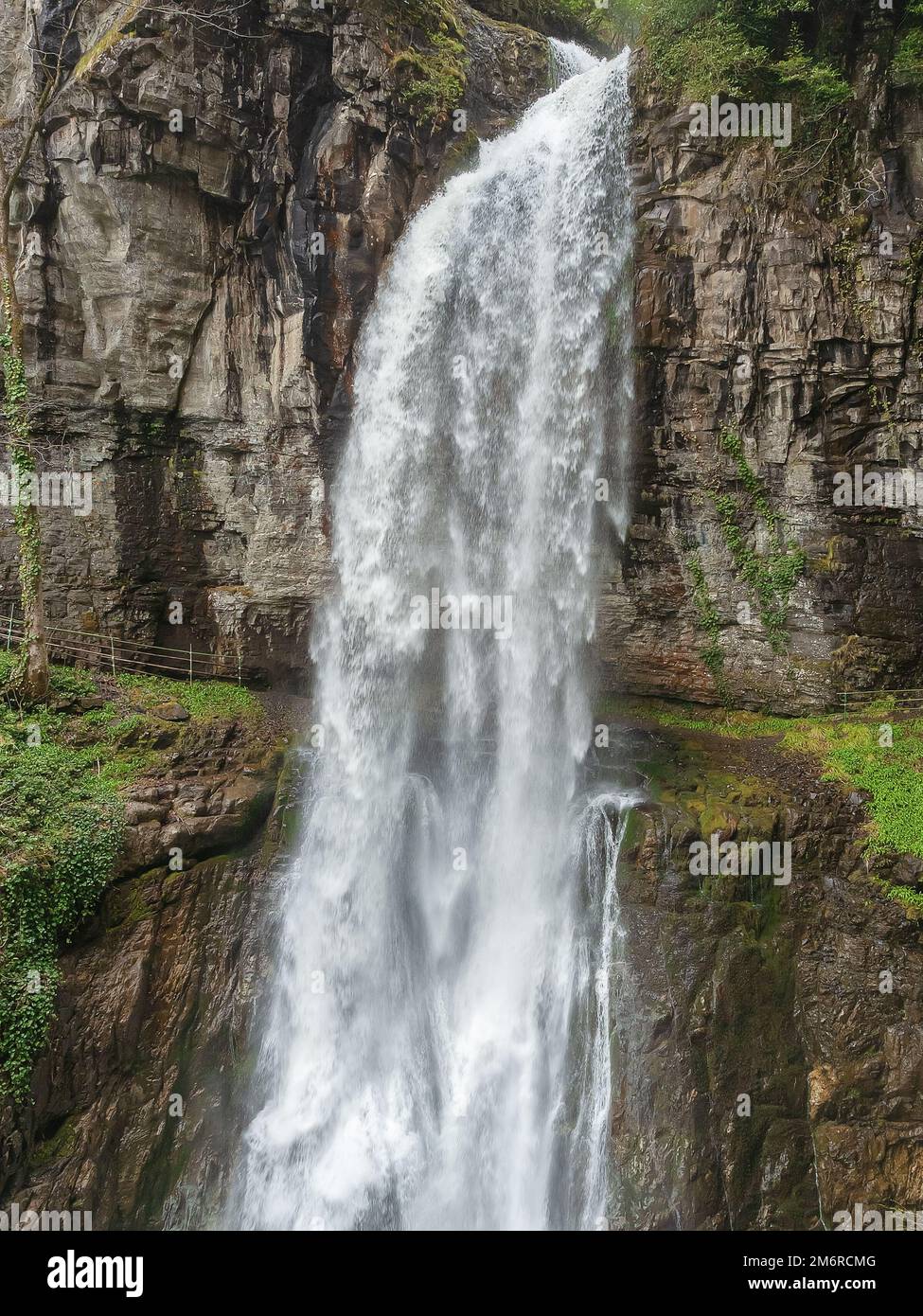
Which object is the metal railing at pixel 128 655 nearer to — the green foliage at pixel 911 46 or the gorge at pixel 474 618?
the gorge at pixel 474 618

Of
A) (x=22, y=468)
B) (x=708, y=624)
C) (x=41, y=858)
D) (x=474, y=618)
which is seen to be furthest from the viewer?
(x=708, y=624)

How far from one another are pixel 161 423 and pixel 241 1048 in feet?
34.6

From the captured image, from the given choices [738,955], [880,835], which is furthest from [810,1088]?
[880,835]

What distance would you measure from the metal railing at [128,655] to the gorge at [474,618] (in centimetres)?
17

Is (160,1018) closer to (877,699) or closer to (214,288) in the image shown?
(214,288)

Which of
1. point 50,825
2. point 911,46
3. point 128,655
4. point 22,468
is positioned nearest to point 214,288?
point 22,468

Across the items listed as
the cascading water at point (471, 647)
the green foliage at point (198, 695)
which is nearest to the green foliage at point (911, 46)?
the cascading water at point (471, 647)

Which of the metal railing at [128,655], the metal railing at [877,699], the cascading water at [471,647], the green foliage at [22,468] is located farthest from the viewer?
the metal railing at [128,655]

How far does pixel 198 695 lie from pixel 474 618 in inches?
199

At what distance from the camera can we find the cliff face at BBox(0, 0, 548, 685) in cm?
1284

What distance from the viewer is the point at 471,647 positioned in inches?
540

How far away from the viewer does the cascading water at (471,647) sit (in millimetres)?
10484

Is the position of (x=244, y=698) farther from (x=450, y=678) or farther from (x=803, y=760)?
(x=803, y=760)

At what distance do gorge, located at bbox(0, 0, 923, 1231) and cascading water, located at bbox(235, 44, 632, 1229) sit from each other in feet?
0.22
